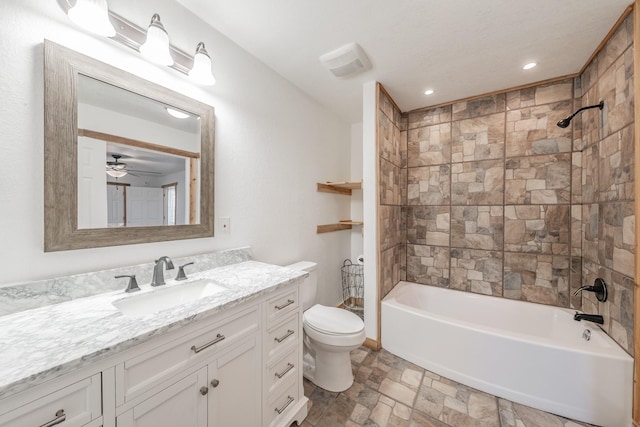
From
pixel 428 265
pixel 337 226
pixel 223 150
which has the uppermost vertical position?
pixel 223 150

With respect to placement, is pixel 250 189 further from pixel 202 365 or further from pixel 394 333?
pixel 394 333

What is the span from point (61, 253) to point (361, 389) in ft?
6.46

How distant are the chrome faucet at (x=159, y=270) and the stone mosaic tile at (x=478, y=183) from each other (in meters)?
2.70

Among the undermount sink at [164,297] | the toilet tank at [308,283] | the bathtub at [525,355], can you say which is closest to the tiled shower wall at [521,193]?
the bathtub at [525,355]

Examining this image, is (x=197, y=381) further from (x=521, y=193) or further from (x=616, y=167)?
(x=521, y=193)

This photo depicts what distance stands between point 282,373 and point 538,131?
117 inches

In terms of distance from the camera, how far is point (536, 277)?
2.22 m

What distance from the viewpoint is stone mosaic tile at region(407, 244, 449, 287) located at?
8.74ft

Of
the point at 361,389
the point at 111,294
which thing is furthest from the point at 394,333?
the point at 111,294

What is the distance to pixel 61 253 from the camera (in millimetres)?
1012

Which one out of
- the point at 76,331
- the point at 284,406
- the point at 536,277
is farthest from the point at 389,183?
the point at 76,331

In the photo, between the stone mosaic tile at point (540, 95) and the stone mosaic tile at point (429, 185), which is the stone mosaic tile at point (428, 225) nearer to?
the stone mosaic tile at point (429, 185)

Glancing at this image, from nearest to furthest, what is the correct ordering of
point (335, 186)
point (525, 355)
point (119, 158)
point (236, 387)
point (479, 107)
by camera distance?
point (236, 387)
point (119, 158)
point (525, 355)
point (479, 107)
point (335, 186)

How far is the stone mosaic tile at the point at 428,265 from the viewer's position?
266 cm
